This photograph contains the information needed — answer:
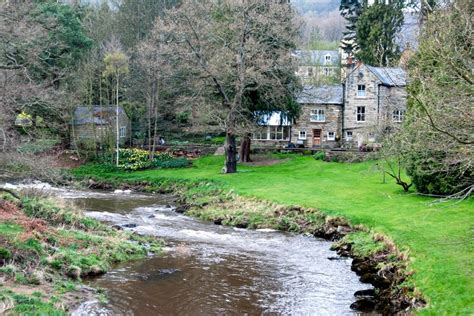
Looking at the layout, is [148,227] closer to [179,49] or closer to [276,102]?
[179,49]

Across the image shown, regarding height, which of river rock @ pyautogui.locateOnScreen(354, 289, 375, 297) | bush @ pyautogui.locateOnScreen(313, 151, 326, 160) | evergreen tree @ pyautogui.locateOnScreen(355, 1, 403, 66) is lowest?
river rock @ pyautogui.locateOnScreen(354, 289, 375, 297)

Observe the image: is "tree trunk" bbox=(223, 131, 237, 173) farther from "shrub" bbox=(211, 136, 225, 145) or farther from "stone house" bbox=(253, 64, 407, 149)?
"shrub" bbox=(211, 136, 225, 145)

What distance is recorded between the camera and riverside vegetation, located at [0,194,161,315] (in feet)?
47.0

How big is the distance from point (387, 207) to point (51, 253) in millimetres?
15699

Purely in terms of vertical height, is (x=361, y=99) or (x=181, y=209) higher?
(x=361, y=99)

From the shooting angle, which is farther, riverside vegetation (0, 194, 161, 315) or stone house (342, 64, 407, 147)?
stone house (342, 64, 407, 147)

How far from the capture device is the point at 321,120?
60.8 meters

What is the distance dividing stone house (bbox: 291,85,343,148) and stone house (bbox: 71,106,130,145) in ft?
65.1

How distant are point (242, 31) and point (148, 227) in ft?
65.4

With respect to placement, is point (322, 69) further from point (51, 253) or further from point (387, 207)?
point (51, 253)

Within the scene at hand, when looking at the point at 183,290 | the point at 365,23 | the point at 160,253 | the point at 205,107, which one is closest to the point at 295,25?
the point at 205,107

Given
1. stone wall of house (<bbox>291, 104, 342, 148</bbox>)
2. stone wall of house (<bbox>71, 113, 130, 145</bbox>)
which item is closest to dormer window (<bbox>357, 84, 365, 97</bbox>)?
stone wall of house (<bbox>291, 104, 342, 148</bbox>)

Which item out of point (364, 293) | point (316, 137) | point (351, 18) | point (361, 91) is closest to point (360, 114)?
point (361, 91)

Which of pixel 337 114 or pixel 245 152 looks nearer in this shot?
pixel 245 152
